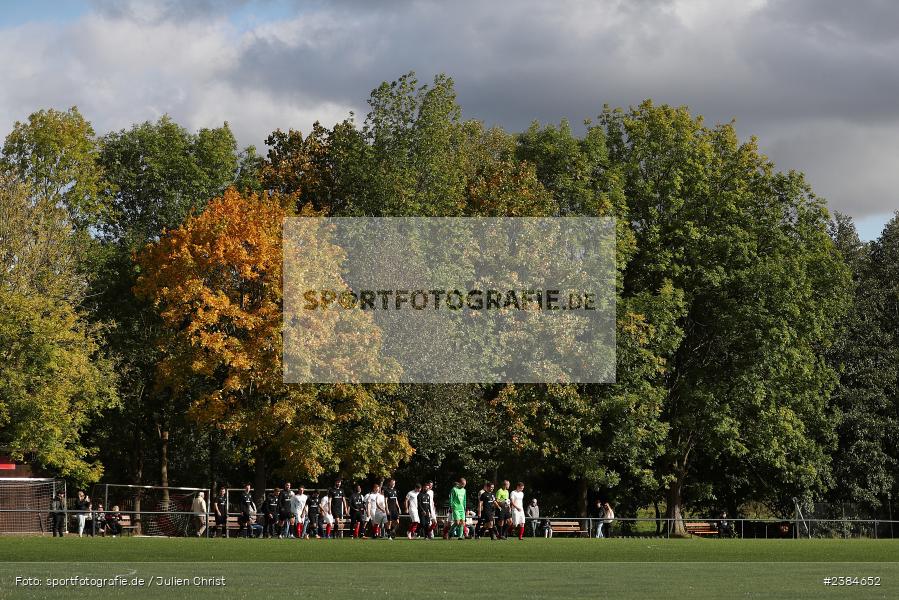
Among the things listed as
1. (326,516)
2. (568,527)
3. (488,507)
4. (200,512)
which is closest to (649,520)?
(568,527)

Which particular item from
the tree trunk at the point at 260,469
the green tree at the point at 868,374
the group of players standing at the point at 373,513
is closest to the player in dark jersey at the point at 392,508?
the group of players standing at the point at 373,513


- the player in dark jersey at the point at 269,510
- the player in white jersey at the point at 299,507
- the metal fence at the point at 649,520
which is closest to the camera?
the player in white jersey at the point at 299,507

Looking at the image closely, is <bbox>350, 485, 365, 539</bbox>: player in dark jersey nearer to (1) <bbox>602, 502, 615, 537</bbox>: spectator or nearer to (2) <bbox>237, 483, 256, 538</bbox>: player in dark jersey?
(2) <bbox>237, 483, 256, 538</bbox>: player in dark jersey

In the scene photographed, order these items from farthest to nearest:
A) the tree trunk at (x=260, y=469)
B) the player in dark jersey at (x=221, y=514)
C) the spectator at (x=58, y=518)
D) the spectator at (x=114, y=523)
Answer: the tree trunk at (x=260, y=469) → the spectator at (x=114, y=523) → the player in dark jersey at (x=221, y=514) → the spectator at (x=58, y=518)

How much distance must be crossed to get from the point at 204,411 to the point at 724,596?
32088 mm

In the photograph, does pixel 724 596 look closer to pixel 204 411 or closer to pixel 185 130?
pixel 204 411

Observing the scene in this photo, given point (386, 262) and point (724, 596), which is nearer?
point (724, 596)

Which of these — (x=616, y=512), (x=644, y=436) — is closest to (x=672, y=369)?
(x=644, y=436)

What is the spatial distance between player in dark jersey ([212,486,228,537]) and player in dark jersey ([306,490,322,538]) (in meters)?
2.65

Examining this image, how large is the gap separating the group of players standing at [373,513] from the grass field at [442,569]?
4.18m

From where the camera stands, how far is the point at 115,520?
1661 inches

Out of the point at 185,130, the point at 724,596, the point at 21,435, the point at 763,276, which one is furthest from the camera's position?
the point at 185,130

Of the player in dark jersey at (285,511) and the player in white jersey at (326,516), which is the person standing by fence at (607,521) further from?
the player in dark jersey at (285,511)

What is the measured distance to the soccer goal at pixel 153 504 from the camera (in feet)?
140
